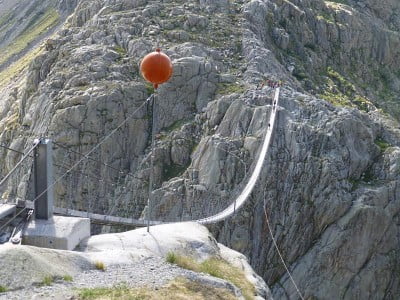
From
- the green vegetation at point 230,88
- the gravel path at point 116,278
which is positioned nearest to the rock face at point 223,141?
the green vegetation at point 230,88

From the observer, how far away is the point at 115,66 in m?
33.8

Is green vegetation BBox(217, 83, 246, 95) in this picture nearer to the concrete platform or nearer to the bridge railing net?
the bridge railing net

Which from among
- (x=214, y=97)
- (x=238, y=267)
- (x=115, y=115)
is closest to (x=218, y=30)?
(x=214, y=97)

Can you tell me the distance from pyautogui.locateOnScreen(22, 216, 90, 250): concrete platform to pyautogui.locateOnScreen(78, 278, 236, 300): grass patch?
227 cm

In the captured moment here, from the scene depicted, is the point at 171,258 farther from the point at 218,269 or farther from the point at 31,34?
the point at 31,34

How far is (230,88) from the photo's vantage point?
106ft

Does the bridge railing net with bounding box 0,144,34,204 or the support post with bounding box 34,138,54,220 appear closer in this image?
the support post with bounding box 34,138,54,220

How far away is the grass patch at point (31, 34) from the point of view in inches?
3664

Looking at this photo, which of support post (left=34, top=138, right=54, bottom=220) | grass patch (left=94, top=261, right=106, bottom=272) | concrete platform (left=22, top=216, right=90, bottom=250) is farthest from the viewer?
support post (left=34, top=138, right=54, bottom=220)

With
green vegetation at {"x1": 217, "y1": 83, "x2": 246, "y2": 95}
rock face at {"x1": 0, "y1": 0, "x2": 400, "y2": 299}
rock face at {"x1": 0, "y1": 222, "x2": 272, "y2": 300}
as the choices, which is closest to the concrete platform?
rock face at {"x1": 0, "y1": 222, "x2": 272, "y2": 300}

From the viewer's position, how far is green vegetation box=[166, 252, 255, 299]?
11.5 metres

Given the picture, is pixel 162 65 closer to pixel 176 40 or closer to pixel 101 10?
pixel 176 40

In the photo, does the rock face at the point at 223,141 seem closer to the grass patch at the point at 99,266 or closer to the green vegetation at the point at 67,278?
the grass patch at the point at 99,266

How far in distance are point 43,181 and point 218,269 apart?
13.8ft
